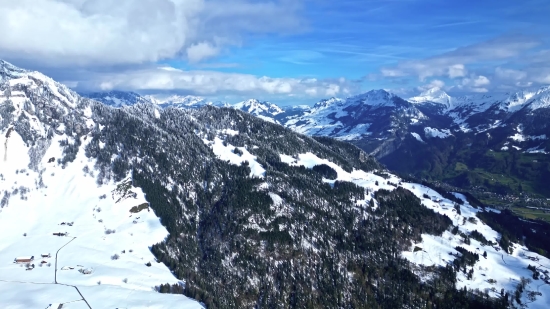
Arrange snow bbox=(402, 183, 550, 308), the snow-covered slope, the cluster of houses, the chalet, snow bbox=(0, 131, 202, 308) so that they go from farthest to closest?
snow bbox=(402, 183, 550, 308)
the chalet
the cluster of houses
snow bbox=(0, 131, 202, 308)
the snow-covered slope

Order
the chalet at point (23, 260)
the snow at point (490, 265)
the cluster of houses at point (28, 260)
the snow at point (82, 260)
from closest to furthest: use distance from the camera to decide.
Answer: the snow at point (82, 260) → the cluster of houses at point (28, 260) → the chalet at point (23, 260) → the snow at point (490, 265)

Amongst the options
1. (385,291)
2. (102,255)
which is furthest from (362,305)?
(102,255)

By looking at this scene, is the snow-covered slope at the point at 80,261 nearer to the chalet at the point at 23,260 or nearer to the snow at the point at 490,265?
the chalet at the point at 23,260

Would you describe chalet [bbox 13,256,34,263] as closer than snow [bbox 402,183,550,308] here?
Yes

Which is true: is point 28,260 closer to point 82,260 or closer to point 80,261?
point 80,261

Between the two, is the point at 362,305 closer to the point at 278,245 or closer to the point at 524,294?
the point at 278,245

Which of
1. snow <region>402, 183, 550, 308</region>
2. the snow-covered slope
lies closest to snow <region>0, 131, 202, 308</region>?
the snow-covered slope

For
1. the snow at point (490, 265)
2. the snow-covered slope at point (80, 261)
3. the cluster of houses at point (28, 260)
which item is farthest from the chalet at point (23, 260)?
the snow at point (490, 265)

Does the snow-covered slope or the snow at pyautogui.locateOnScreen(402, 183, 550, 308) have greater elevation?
the snow-covered slope

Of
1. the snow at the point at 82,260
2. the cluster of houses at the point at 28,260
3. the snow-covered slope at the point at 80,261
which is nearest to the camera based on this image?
the snow-covered slope at the point at 80,261

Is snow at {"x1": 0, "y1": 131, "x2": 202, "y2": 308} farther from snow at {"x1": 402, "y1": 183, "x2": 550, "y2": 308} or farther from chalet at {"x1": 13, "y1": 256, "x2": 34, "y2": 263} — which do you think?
snow at {"x1": 402, "y1": 183, "x2": 550, "y2": 308}

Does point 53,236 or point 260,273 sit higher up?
point 53,236
